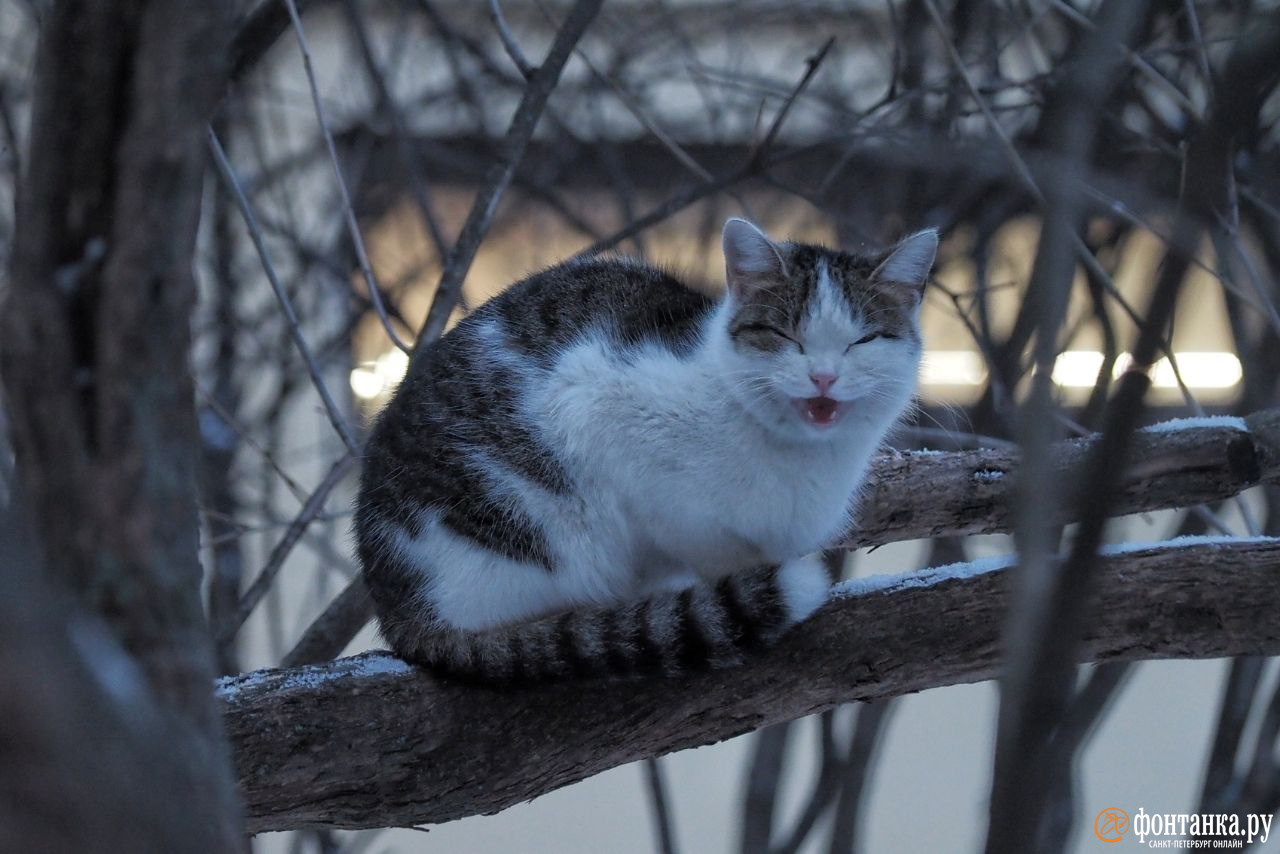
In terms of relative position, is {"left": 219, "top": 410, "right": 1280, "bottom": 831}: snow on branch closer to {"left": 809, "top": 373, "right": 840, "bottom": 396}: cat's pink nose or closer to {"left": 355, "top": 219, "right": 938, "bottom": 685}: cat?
{"left": 355, "top": 219, "right": 938, "bottom": 685}: cat

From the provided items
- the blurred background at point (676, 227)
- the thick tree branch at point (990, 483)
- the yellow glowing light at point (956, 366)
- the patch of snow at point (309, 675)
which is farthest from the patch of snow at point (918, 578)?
the yellow glowing light at point (956, 366)

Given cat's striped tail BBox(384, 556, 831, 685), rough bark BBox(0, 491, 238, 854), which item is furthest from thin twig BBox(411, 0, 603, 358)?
rough bark BBox(0, 491, 238, 854)

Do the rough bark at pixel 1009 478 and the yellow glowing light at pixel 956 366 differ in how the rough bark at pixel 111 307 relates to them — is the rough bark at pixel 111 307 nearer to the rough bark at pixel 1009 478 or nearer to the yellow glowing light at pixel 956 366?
the rough bark at pixel 1009 478

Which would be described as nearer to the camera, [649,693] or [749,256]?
[649,693]

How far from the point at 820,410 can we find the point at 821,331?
0.35 feet

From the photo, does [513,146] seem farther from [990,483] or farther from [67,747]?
[67,747]

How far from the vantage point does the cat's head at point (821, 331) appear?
1.50 m

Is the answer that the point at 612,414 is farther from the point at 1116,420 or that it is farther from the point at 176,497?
the point at 1116,420

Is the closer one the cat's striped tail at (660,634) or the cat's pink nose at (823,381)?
the cat's striped tail at (660,634)

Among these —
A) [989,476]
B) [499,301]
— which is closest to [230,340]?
[499,301]

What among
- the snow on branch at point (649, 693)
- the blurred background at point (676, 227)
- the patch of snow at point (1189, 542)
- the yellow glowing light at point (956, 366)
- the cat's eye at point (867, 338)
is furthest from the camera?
the yellow glowing light at point (956, 366)

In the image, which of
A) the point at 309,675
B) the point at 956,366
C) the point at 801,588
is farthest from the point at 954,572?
the point at 956,366

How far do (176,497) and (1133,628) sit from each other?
3.74 feet

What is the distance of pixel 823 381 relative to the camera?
58.0 inches
